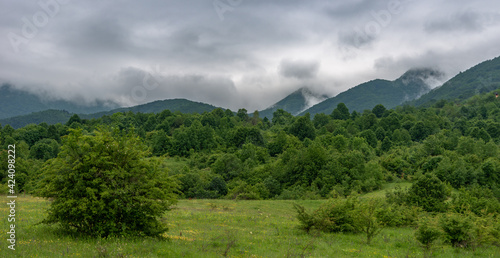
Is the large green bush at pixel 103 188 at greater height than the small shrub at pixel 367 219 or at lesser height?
greater

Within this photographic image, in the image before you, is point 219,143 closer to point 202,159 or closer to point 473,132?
point 202,159

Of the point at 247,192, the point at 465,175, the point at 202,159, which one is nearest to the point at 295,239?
the point at 247,192

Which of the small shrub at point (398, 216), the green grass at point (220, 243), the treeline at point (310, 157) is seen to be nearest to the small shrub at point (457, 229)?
the green grass at point (220, 243)

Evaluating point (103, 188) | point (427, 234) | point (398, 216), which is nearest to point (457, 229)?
point (427, 234)

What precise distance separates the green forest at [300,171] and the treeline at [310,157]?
0.91ft

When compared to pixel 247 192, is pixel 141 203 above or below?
above

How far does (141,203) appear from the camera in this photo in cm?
1343

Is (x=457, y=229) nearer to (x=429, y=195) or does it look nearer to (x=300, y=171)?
(x=429, y=195)

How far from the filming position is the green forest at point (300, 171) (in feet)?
44.2

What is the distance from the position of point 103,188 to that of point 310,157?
53.2 metres

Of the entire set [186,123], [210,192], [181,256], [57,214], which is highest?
[186,123]

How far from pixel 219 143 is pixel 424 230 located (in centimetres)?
8452

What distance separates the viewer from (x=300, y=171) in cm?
6322

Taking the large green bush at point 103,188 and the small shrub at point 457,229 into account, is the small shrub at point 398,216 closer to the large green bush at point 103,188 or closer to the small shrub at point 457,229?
the small shrub at point 457,229
